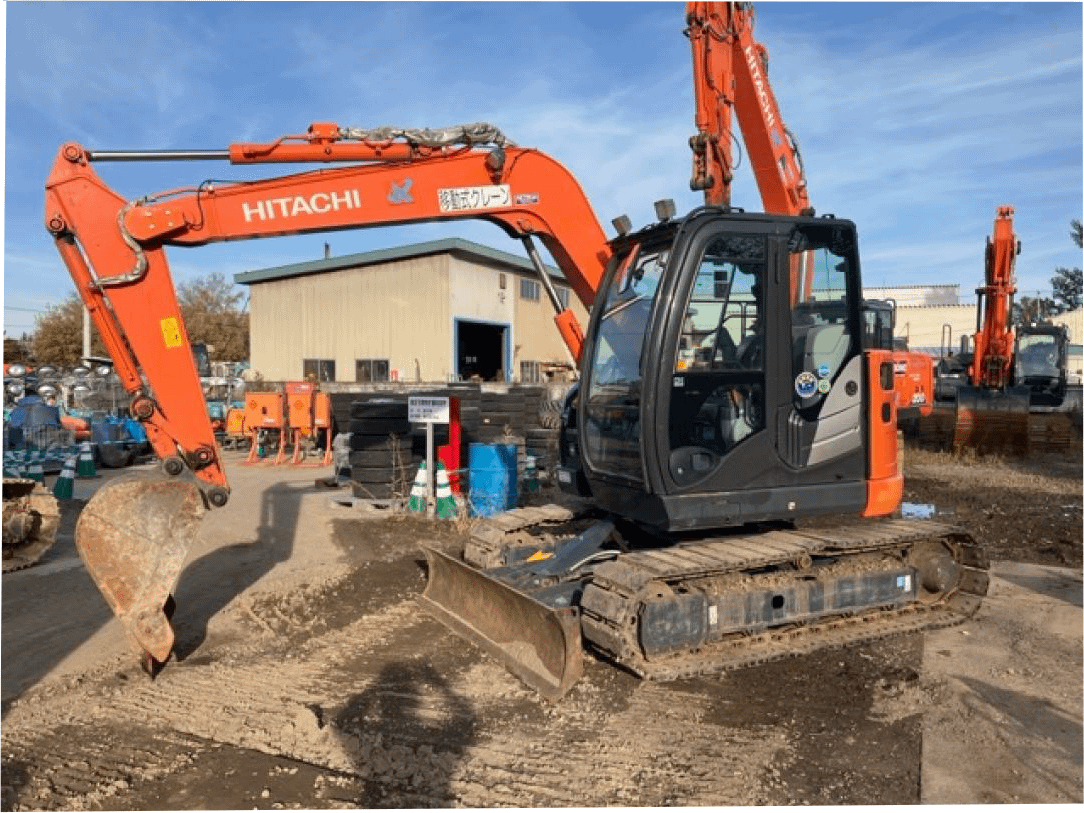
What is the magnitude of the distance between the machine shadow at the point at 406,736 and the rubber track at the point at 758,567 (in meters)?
1.01

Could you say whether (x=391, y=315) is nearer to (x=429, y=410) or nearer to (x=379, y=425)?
(x=379, y=425)

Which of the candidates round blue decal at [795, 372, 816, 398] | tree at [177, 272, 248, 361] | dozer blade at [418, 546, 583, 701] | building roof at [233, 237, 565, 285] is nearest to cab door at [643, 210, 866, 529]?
round blue decal at [795, 372, 816, 398]

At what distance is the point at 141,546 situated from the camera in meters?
5.01

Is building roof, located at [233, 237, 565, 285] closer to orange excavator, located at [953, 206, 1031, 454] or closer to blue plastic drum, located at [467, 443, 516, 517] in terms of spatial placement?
orange excavator, located at [953, 206, 1031, 454]

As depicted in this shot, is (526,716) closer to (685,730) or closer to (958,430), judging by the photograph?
(685,730)

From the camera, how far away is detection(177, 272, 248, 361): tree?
155ft

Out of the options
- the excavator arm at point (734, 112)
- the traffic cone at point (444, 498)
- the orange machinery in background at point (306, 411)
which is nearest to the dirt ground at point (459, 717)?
the traffic cone at point (444, 498)

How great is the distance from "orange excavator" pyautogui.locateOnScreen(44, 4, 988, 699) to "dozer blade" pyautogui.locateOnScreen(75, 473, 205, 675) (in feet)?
0.04

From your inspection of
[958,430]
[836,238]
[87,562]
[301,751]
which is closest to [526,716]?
[301,751]

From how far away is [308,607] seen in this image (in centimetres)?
636

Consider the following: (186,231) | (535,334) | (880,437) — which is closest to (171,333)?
(186,231)

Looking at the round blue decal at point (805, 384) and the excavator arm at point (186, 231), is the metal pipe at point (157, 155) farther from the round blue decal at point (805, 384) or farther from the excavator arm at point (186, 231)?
the round blue decal at point (805, 384)

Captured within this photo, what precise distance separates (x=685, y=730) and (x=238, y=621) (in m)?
3.43

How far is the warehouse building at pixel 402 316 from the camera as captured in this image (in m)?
26.6
